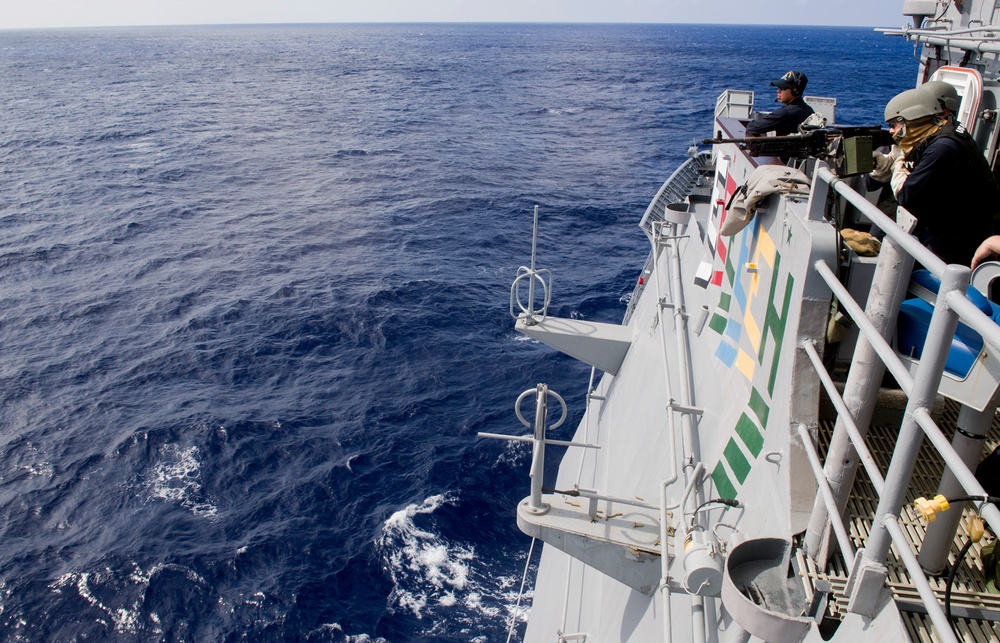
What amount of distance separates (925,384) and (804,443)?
1436 millimetres

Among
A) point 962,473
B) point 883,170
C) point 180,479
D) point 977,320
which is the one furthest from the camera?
point 180,479

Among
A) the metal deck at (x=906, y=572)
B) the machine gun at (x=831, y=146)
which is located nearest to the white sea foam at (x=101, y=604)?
the metal deck at (x=906, y=572)

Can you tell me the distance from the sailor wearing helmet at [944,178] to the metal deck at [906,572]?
3.65 feet

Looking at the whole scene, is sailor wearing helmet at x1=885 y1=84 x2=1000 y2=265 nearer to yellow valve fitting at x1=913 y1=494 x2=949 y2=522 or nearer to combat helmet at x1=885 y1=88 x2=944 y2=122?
combat helmet at x1=885 y1=88 x2=944 y2=122

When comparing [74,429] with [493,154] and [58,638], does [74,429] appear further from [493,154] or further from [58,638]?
[493,154]

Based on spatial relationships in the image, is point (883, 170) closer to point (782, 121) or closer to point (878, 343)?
point (782, 121)

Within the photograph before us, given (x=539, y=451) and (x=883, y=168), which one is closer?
(x=883, y=168)

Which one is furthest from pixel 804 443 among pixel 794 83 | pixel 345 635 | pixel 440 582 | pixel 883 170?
pixel 440 582

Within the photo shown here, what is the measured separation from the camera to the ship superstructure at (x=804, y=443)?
2.84m

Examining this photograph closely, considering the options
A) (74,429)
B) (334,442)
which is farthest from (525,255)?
(74,429)

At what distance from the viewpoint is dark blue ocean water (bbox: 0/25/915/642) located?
45.1 ft

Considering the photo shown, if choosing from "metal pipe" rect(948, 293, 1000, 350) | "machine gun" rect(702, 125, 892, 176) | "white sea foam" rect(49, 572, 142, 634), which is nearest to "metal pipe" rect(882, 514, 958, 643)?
"metal pipe" rect(948, 293, 1000, 350)

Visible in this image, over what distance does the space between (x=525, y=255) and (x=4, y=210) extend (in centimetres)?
2814

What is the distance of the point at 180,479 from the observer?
54.9 ft
